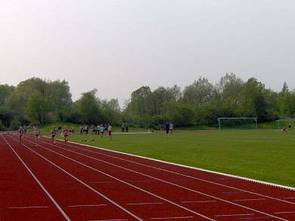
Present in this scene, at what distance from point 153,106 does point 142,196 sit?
114 m

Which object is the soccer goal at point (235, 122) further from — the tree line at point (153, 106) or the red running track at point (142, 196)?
the red running track at point (142, 196)

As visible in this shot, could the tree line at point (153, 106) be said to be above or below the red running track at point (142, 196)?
above

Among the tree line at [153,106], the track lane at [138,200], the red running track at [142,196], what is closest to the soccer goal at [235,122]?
the tree line at [153,106]

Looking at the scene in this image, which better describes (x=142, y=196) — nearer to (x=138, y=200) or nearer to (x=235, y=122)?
(x=138, y=200)

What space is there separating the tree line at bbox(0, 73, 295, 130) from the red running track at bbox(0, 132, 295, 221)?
281 ft

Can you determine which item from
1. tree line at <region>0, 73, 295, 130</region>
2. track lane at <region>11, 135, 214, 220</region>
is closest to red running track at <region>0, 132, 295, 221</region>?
track lane at <region>11, 135, 214, 220</region>

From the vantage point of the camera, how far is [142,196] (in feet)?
43.9

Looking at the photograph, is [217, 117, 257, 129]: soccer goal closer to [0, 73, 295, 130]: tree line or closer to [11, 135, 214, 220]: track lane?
[0, 73, 295, 130]: tree line

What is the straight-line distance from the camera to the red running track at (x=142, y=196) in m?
10.7

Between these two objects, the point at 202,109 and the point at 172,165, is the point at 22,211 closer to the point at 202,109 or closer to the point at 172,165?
the point at 172,165

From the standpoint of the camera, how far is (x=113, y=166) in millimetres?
22297

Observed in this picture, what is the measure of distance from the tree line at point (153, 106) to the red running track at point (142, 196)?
8553 centimetres

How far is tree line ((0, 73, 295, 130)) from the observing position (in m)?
110

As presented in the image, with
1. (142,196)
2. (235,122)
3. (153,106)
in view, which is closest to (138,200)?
(142,196)
